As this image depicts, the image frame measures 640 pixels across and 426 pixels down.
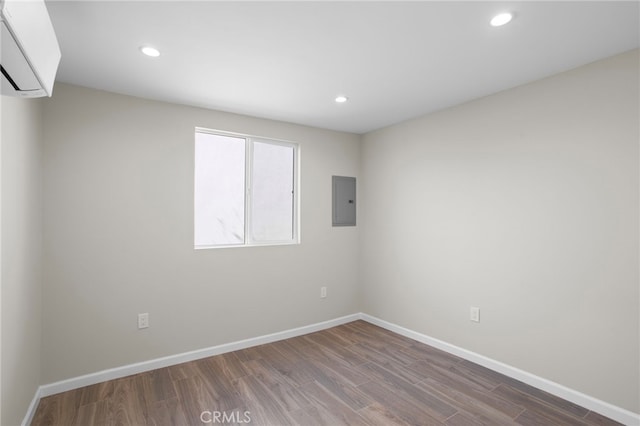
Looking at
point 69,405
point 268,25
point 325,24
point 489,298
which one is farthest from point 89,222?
point 489,298

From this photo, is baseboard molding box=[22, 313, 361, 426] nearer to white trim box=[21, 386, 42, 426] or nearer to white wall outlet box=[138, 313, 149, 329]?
white trim box=[21, 386, 42, 426]

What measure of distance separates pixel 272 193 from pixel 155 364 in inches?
78.4

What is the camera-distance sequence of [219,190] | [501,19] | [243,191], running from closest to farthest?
1. [501,19]
2. [219,190]
3. [243,191]

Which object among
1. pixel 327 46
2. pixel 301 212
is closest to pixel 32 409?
pixel 301 212

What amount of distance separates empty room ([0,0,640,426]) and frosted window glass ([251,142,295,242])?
3cm

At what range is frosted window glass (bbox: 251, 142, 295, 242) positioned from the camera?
11.4 ft

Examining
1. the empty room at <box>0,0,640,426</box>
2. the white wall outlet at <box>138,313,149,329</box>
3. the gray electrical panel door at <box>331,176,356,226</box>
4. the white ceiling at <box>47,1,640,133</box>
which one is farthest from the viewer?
the gray electrical panel door at <box>331,176,356,226</box>

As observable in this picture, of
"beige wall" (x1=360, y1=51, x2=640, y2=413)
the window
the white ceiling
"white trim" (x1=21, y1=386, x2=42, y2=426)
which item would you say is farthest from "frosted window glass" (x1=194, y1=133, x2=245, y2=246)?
"beige wall" (x1=360, y1=51, x2=640, y2=413)

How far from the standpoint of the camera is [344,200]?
159 inches

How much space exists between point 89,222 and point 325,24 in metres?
2.35

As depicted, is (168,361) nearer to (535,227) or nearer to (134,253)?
(134,253)

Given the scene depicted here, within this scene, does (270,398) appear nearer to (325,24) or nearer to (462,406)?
(462,406)

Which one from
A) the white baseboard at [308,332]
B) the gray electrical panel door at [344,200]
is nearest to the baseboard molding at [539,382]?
the white baseboard at [308,332]

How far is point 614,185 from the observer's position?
2082 mm
